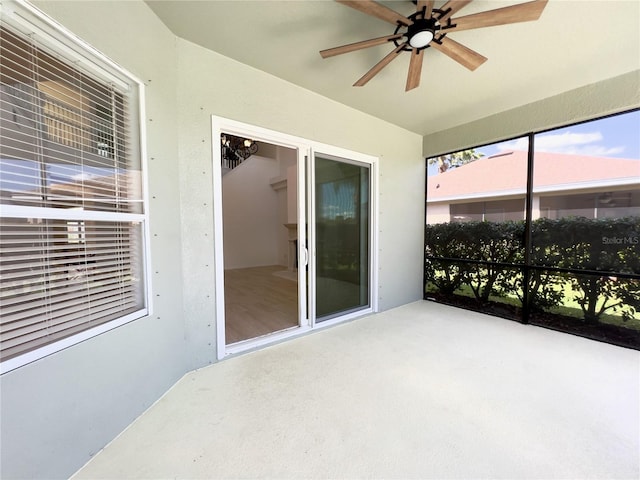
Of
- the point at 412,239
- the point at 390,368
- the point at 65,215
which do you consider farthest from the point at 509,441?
the point at 412,239

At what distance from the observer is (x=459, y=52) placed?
6.15 feet

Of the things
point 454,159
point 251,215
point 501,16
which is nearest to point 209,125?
point 501,16

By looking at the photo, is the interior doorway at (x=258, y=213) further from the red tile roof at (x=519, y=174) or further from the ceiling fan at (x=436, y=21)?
the ceiling fan at (x=436, y=21)

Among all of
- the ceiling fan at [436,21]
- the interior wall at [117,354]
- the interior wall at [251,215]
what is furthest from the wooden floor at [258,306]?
the ceiling fan at [436,21]

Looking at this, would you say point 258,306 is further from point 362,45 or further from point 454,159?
point 454,159

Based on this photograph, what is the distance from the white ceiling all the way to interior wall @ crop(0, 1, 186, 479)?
0.40m

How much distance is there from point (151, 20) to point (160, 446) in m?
2.84

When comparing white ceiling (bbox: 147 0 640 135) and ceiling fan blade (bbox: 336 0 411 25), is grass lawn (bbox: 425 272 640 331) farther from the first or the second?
ceiling fan blade (bbox: 336 0 411 25)

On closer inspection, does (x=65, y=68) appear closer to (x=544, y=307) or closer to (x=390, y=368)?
(x=390, y=368)

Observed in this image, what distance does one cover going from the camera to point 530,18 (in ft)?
5.08

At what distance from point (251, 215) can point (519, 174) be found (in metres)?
6.99

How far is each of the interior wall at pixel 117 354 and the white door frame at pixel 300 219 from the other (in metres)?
0.33

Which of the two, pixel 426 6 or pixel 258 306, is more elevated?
pixel 426 6

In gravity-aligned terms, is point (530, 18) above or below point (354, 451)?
above
